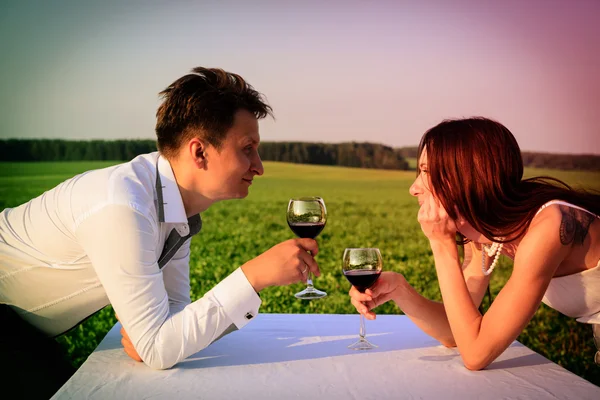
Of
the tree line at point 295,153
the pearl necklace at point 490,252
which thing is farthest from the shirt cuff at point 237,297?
the tree line at point 295,153

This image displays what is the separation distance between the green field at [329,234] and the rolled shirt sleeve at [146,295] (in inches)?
189

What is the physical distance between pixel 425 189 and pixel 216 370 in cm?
89

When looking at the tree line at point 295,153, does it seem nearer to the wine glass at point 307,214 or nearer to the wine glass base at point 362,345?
the wine glass at point 307,214

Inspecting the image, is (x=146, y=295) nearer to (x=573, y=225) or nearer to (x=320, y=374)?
(x=320, y=374)

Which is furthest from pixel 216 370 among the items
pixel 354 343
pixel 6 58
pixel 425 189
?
pixel 6 58

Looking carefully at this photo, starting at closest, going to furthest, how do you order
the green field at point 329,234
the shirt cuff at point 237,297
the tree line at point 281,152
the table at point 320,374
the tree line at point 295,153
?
1. the table at point 320,374
2. the shirt cuff at point 237,297
3. the green field at point 329,234
4. the tree line at point 295,153
5. the tree line at point 281,152

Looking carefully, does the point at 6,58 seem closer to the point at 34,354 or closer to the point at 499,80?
the point at 499,80

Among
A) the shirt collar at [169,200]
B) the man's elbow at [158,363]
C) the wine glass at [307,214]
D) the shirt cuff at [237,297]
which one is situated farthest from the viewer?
the wine glass at [307,214]

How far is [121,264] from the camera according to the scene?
1980mm

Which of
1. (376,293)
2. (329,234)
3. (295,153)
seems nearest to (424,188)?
(376,293)

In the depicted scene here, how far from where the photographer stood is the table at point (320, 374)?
1.74m

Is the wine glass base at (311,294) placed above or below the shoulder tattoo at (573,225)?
below

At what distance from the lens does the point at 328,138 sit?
1155 centimetres

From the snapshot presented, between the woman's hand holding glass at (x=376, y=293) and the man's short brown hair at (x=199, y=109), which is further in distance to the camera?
the man's short brown hair at (x=199, y=109)
